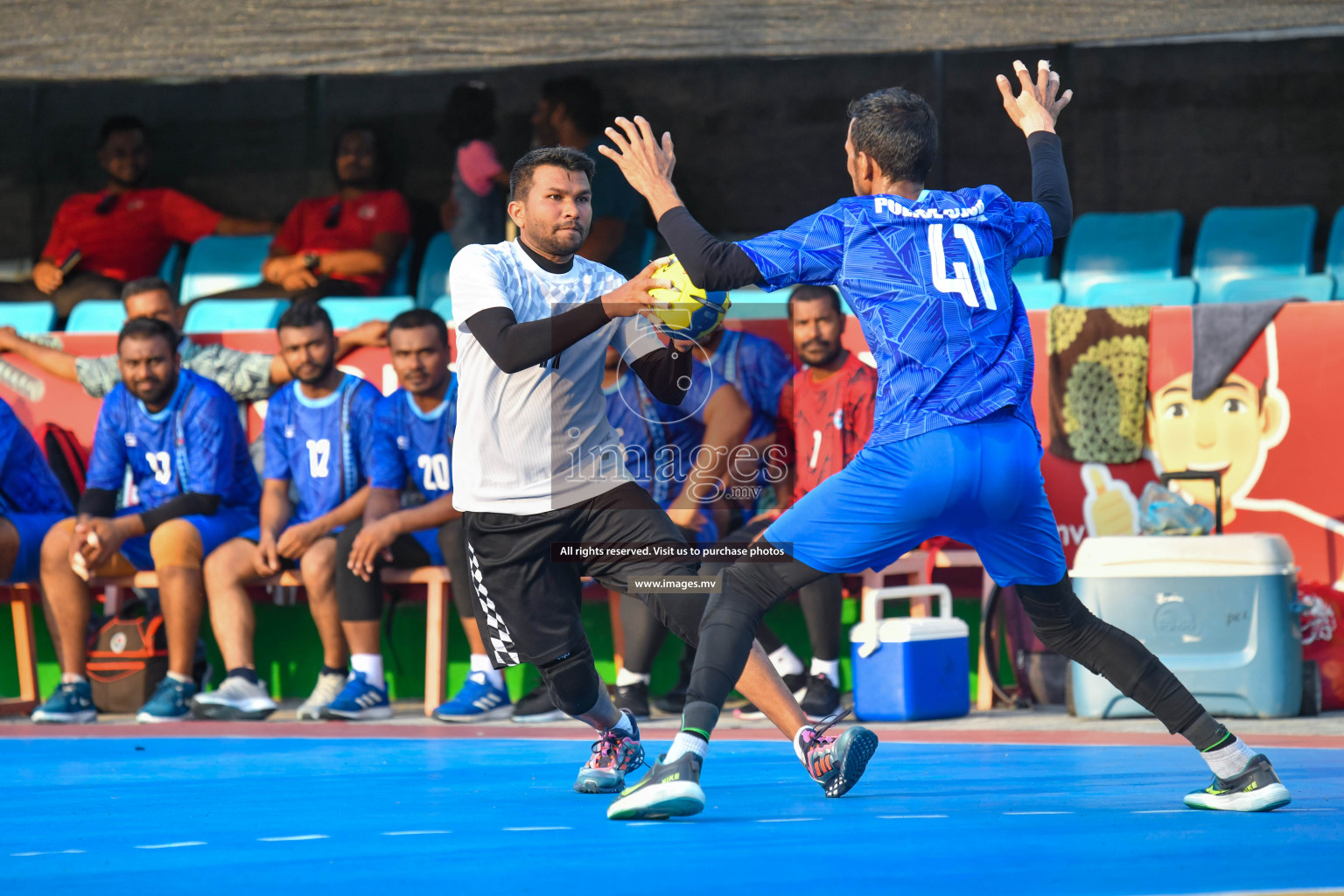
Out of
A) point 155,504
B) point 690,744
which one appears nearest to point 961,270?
point 690,744

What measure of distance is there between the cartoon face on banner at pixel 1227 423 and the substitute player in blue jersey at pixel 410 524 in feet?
11.2

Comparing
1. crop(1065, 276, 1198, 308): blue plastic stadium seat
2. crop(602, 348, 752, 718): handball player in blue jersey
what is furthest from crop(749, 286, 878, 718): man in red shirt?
crop(1065, 276, 1198, 308): blue plastic stadium seat

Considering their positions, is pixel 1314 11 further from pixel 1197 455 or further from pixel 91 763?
pixel 91 763

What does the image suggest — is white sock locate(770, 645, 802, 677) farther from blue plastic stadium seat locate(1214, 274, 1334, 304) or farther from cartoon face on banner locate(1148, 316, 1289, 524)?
blue plastic stadium seat locate(1214, 274, 1334, 304)

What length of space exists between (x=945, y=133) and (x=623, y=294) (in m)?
7.84

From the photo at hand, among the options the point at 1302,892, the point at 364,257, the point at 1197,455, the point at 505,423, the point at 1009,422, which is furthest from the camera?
the point at 364,257

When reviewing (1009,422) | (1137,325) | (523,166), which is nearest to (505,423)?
(523,166)

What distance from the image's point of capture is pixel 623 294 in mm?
4332

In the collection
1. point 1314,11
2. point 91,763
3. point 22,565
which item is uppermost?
point 1314,11

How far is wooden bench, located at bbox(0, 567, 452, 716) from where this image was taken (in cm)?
782

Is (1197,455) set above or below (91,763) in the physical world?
above

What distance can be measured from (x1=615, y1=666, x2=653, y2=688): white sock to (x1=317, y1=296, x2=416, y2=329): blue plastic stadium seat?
114 inches

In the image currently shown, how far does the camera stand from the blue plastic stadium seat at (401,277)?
412 inches

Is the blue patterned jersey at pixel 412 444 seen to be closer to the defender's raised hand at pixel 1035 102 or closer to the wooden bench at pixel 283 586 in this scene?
the wooden bench at pixel 283 586
